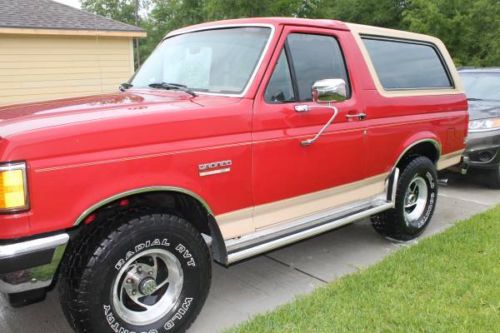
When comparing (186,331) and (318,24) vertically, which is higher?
(318,24)

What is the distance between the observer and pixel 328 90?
139 inches

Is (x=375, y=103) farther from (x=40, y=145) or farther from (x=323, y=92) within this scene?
(x=40, y=145)

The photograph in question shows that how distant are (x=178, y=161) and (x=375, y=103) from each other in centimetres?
221

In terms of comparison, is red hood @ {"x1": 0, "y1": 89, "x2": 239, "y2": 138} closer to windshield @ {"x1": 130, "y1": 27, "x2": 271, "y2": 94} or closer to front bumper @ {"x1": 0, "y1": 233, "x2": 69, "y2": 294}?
windshield @ {"x1": 130, "y1": 27, "x2": 271, "y2": 94}

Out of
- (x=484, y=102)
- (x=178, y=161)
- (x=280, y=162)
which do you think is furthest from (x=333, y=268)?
(x=484, y=102)

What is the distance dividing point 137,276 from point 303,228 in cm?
144

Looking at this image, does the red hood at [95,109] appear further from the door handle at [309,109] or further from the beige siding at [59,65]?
the beige siding at [59,65]

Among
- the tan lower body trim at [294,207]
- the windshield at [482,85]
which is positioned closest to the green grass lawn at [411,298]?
the tan lower body trim at [294,207]

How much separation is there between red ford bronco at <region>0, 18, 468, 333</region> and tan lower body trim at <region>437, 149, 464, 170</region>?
0.39m

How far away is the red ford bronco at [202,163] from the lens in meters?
2.55

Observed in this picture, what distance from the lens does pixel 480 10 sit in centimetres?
1580

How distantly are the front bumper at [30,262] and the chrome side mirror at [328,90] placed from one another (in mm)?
2042

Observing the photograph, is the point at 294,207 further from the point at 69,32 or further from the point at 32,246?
the point at 69,32

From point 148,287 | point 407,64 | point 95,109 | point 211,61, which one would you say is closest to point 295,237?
point 148,287
